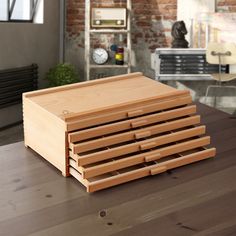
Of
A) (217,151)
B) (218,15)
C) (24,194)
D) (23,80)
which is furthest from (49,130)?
(218,15)

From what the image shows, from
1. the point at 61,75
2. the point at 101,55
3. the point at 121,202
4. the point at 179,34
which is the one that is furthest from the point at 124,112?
the point at 101,55

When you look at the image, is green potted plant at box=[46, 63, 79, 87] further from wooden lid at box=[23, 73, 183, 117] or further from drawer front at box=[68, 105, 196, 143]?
drawer front at box=[68, 105, 196, 143]

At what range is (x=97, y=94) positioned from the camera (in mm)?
1817

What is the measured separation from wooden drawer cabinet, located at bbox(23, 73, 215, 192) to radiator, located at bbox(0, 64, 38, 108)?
14.4 ft

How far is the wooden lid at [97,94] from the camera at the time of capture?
1686 mm

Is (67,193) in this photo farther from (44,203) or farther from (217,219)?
(217,219)

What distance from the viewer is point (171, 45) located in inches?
262

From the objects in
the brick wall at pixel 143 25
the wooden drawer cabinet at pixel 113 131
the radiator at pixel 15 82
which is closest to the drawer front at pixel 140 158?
the wooden drawer cabinet at pixel 113 131

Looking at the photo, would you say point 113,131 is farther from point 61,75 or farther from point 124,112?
point 61,75

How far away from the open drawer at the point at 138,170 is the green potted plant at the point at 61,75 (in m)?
4.70

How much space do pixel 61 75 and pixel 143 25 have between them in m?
1.36

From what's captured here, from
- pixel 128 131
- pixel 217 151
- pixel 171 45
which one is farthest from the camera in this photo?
pixel 171 45

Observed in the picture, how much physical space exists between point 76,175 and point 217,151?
1.83 feet

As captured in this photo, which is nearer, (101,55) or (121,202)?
(121,202)
